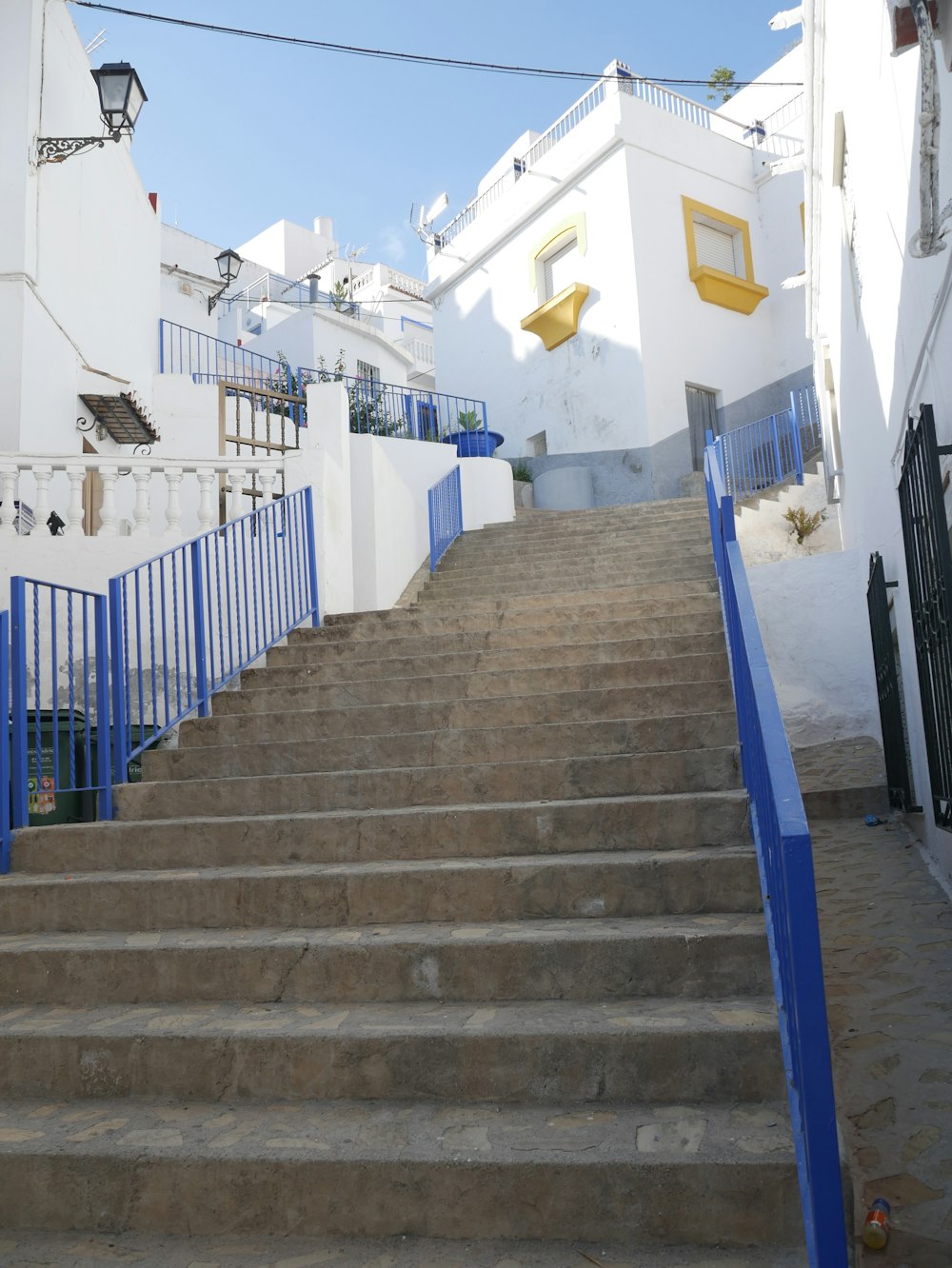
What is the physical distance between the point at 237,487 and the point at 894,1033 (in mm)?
6002

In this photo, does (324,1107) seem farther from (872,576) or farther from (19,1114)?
(872,576)

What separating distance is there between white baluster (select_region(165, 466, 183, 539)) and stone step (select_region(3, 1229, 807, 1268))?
5261 millimetres

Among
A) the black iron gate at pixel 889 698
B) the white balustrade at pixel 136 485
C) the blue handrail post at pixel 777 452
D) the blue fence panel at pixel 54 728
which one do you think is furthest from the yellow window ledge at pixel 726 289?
the blue fence panel at pixel 54 728

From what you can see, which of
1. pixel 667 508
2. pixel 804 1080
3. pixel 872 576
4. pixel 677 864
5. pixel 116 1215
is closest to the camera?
pixel 804 1080

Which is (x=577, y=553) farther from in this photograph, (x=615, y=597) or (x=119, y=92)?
(x=119, y=92)

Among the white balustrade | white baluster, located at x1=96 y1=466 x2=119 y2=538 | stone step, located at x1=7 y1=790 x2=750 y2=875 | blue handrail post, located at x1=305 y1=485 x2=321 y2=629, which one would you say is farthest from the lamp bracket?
stone step, located at x1=7 y1=790 x2=750 y2=875

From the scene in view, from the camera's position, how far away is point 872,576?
24.4ft

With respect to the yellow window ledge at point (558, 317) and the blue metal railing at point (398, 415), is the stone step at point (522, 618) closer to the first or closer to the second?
the blue metal railing at point (398, 415)

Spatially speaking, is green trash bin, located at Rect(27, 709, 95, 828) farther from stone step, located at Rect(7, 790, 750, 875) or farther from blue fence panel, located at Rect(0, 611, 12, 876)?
stone step, located at Rect(7, 790, 750, 875)

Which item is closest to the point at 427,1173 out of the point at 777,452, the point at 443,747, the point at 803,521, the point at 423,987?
the point at 423,987

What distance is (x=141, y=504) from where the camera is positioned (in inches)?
290

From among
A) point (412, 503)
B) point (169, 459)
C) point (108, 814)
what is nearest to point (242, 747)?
point (108, 814)

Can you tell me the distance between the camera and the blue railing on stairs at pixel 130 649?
474 cm

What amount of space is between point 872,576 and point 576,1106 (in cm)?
572
